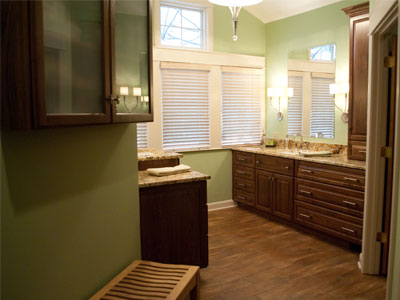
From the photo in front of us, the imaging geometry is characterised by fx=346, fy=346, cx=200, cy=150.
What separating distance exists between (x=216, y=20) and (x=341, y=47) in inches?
69.5

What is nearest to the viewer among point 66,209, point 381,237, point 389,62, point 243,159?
point 66,209

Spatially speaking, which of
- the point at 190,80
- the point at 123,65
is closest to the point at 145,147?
the point at 190,80

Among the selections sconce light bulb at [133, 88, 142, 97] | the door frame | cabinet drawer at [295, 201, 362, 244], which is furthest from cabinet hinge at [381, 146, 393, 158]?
sconce light bulb at [133, 88, 142, 97]

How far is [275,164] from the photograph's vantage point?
4.45 metres

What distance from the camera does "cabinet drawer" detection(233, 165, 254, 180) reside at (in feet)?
16.1

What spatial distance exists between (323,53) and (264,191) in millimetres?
1958

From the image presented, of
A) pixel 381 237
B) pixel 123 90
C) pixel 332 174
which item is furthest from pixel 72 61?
pixel 332 174

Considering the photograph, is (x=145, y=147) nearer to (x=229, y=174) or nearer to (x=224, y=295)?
(x=229, y=174)

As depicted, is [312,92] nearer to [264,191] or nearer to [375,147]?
[264,191]

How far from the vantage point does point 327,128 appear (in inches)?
176

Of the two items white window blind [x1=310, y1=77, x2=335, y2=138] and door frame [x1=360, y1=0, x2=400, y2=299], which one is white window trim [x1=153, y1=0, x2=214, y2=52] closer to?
white window blind [x1=310, y1=77, x2=335, y2=138]

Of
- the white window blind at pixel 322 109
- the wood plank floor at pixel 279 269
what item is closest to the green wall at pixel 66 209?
the wood plank floor at pixel 279 269

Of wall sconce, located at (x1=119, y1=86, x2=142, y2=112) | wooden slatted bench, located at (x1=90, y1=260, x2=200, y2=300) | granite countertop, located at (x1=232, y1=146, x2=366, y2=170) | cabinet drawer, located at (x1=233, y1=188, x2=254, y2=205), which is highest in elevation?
wall sconce, located at (x1=119, y1=86, x2=142, y2=112)

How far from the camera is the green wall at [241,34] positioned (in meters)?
4.99
